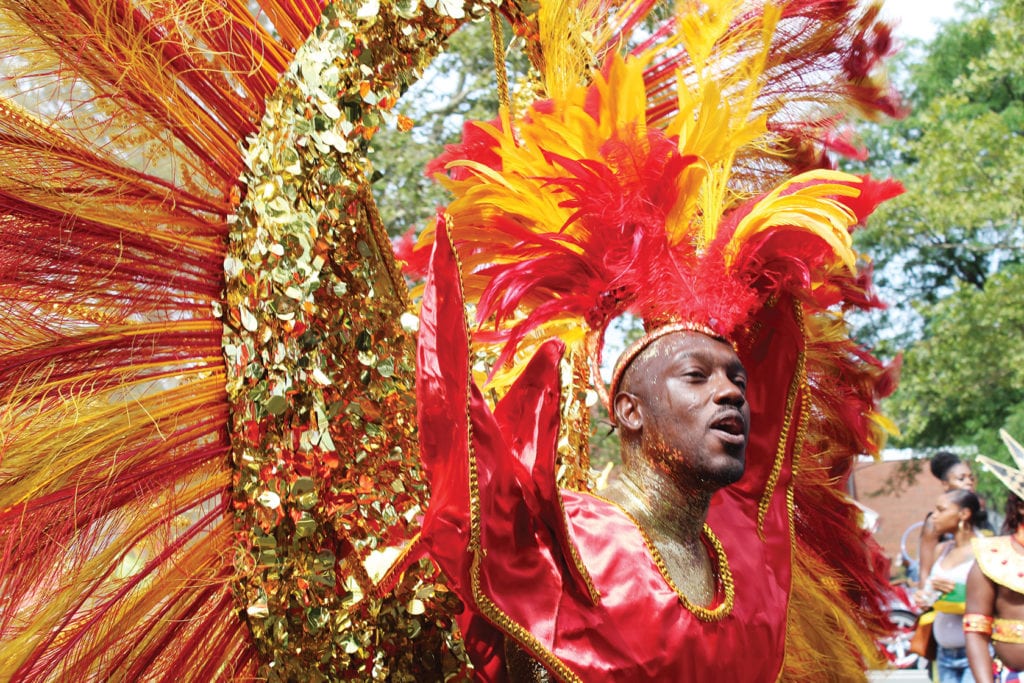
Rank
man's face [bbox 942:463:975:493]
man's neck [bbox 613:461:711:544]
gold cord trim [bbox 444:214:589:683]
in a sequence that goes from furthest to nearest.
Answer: man's face [bbox 942:463:975:493], man's neck [bbox 613:461:711:544], gold cord trim [bbox 444:214:589:683]

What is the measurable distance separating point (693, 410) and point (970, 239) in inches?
596

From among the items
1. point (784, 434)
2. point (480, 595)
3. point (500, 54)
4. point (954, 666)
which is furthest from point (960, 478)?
point (480, 595)

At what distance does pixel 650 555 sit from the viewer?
8.86 ft

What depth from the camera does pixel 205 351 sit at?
261cm

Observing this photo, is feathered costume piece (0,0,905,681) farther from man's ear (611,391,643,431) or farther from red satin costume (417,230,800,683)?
man's ear (611,391,643,431)

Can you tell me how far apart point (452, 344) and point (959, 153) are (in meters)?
12.8

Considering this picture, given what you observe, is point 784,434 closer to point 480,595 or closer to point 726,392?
point 726,392

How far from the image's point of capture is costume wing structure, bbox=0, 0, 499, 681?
237cm

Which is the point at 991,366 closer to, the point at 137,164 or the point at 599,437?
the point at 599,437

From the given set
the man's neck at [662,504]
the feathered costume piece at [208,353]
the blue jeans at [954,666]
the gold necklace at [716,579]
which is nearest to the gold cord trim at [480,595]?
the feathered costume piece at [208,353]

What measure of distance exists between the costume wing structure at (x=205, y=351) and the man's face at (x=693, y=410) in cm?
58

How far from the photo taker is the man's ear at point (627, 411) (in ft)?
9.31

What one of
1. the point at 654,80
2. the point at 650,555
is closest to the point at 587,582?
the point at 650,555

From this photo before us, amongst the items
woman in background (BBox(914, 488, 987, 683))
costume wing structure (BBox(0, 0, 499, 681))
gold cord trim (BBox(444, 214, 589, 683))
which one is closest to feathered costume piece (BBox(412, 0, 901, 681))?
gold cord trim (BBox(444, 214, 589, 683))
